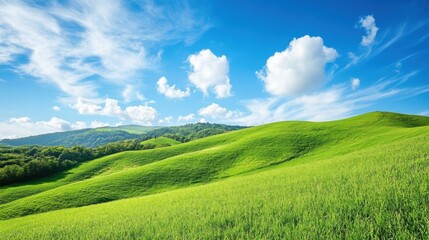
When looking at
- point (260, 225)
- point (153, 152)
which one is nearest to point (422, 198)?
point (260, 225)

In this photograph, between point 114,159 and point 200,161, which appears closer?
point 200,161

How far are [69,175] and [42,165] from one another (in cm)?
1633

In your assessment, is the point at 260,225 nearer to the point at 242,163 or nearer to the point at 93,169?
the point at 242,163

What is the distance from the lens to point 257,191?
1944 cm

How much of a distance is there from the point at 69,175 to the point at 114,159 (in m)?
13.4

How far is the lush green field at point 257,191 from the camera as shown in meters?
8.88

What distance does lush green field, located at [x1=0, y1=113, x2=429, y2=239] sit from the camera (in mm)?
8883

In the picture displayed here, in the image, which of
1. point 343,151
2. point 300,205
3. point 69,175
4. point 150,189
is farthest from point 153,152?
point 300,205

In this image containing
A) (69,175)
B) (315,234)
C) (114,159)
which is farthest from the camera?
(114,159)

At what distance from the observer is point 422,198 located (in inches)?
348

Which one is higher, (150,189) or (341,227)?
(341,227)

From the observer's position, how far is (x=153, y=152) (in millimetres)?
86500

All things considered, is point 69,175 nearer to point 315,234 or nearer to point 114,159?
point 114,159

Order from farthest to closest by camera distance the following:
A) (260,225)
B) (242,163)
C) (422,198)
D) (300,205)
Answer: (242,163) → (300,205) → (260,225) → (422,198)
